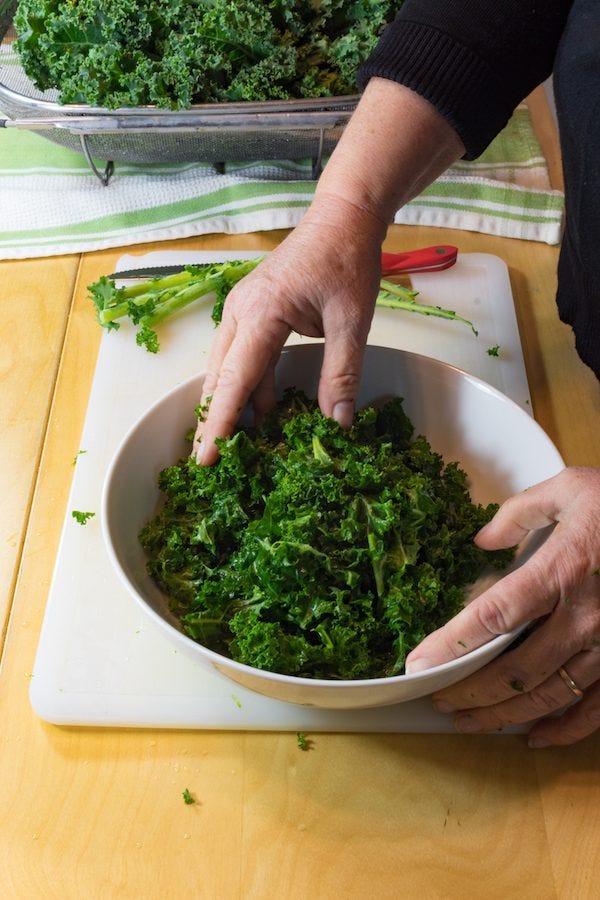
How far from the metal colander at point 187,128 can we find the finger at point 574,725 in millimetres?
1461

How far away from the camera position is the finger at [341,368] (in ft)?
4.67

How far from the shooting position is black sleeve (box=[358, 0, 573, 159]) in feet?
4.89

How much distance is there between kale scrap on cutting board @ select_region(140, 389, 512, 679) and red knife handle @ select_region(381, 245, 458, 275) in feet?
2.41

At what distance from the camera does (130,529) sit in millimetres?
1380

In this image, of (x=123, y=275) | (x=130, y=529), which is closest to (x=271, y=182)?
(x=123, y=275)

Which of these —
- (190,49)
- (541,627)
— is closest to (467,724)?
(541,627)

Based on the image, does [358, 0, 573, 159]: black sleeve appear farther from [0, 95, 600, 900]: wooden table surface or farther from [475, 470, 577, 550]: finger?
[0, 95, 600, 900]: wooden table surface

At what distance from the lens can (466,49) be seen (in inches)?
59.2

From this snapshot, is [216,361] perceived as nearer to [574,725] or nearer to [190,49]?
[574,725]

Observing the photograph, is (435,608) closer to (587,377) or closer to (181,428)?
(181,428)

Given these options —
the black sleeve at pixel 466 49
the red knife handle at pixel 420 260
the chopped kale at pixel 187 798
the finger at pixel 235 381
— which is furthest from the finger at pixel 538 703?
the red knife handle at pixel 420 260

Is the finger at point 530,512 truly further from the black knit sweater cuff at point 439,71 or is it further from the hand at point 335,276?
the black knit sweater cuff at point 439,71

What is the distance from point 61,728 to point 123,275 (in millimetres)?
1094

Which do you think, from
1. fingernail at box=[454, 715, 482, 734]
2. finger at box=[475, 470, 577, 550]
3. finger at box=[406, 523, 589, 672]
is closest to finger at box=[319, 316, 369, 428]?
finger at box=[475, 470, 577, 550]
